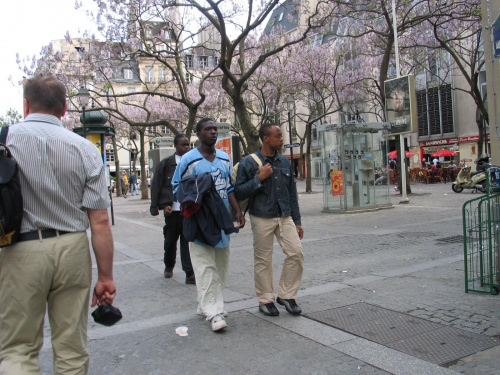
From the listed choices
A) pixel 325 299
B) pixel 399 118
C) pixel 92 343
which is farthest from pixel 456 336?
pixel 399 118

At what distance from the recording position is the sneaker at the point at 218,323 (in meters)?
4.04

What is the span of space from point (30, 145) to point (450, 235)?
27.9 ft

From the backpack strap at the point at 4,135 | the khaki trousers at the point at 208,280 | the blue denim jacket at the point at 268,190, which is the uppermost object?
the backpack strap at the point at 4,135

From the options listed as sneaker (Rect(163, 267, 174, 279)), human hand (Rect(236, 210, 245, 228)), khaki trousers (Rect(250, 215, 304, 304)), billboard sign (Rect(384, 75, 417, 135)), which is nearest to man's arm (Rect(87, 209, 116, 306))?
human hand (Rect(236, 210, 245, 228))

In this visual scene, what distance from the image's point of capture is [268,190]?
454 cm

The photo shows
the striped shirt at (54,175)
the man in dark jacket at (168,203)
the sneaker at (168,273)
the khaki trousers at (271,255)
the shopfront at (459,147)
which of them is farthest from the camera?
the shopfront at (459,147)

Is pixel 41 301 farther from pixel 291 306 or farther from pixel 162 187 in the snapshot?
pixel 162 187

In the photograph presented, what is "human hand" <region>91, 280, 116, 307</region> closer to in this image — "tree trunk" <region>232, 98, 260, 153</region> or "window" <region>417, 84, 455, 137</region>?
"tree trunk" <region>232, 98, 260, 153</region>

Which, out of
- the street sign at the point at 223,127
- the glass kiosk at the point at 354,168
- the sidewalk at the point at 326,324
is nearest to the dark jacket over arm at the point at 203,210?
the sidewalk at the point at 326,324

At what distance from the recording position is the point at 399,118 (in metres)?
15.9

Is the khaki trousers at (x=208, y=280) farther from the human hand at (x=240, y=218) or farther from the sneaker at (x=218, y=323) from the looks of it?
the human hand at (x=240, y=218)

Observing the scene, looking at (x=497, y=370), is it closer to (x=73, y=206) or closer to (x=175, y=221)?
(x=73, y=206)

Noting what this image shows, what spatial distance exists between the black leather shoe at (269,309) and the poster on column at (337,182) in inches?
400

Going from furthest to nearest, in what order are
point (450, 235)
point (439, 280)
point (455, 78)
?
point (455, 78) < point (450, 235) < point (439, 280)
